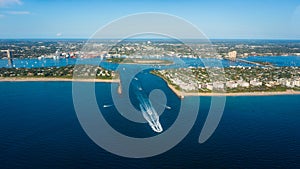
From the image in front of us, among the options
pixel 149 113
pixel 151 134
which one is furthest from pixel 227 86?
pixel 151 134

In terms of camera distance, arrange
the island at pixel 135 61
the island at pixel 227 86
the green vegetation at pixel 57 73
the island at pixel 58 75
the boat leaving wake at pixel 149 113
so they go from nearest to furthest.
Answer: the boat leaving wake at pixel 149 113, the island at pixel 227 86, the island at pixel 58 75, the green vegetation at pixel 57 73, the island at pixel 135 61

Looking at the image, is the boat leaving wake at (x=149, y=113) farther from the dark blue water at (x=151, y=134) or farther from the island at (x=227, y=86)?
the island at (x=227, y=86)

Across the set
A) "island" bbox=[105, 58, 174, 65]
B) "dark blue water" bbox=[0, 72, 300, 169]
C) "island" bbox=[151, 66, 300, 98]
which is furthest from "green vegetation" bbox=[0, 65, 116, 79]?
"island" bbox=[105, 58, 174, 65]

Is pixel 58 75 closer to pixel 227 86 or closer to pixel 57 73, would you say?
pixel 57 73

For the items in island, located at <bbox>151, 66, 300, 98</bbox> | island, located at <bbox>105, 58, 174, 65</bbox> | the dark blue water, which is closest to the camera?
the dark blue water

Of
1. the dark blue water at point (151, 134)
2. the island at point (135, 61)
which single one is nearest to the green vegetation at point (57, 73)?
the dark blue water at point (151, 134)

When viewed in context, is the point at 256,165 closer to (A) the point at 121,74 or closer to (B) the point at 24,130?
(B) the point at 24,130

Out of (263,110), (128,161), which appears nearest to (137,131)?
(128,161)

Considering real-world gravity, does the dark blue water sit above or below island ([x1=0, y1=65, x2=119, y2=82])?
below

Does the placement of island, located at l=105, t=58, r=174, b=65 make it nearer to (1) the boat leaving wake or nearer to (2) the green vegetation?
(2) the green vegetation
